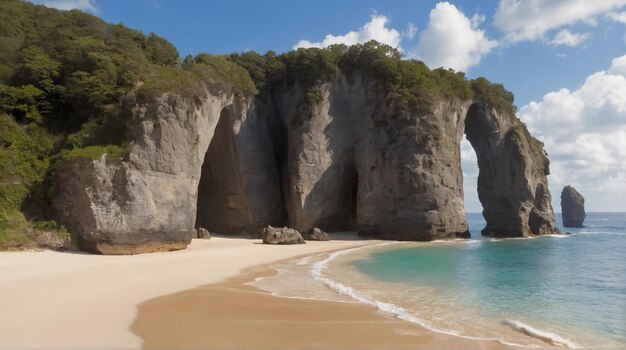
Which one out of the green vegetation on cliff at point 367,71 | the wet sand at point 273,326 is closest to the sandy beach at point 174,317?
the wet sand at point 273,326

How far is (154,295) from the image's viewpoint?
9086 millimetres

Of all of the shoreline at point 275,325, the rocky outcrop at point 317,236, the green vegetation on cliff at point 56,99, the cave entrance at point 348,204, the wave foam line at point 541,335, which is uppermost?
the green vegetation on cliff at point 56,99

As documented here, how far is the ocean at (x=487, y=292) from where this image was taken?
289 inches

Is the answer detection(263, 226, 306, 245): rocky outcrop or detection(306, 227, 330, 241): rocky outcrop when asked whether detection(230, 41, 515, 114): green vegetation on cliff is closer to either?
detection(306, 227, 330, 241): rocky outcrop

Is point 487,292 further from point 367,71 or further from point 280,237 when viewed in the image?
point 367,71

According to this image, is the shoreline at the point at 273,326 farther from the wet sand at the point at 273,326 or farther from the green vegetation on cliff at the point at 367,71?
A: the green vegetation on cliff at the point at 367,71

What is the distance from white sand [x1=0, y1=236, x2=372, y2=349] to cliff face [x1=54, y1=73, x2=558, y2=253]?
8.99 metres

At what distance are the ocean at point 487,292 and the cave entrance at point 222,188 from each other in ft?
52.7

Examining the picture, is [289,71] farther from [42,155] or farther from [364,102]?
[42,155]

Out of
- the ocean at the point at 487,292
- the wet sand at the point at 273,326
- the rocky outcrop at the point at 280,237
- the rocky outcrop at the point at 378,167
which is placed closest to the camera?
the wet sand at the point at 273,326

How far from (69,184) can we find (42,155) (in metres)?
3.07

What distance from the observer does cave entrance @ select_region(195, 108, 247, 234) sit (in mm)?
32875

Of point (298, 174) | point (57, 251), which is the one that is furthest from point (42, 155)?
point (298, 174)

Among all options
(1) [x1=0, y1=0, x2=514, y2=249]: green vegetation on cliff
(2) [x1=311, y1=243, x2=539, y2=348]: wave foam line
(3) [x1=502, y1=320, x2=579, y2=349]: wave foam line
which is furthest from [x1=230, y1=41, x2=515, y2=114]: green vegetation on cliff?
(3) [x1=502, y1=320, x2=579, y2=349]: wave foam line
